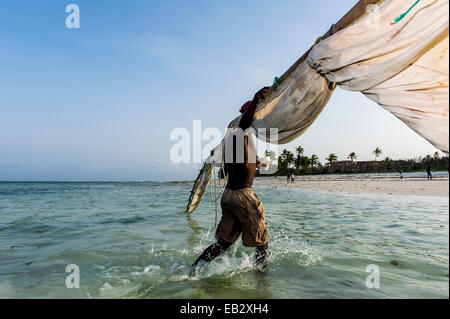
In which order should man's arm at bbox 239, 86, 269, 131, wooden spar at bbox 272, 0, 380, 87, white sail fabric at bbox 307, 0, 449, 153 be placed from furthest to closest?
man's arm at bbox 239, 86, 269, 131, wooden spar at bbox 272, 0, 380, 87, white sail fabric at bbox 307, 0, 449, 153

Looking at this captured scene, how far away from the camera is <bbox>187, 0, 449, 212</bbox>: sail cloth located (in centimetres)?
170

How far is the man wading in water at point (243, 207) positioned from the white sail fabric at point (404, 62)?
1263 mm

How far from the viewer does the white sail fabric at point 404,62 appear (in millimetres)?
1690

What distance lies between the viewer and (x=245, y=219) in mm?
3373

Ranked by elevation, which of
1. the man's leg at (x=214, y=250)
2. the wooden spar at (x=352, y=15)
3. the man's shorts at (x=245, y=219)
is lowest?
the man's leg at (x=214, y=250)

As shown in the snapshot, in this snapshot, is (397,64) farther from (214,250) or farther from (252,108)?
(214,250)

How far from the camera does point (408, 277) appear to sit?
329cm

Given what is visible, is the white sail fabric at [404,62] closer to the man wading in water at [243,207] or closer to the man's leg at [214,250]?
the man wading in water at [243,207]

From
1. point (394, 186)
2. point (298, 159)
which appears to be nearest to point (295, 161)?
point (298, 159)

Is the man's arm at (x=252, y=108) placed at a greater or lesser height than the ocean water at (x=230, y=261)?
greater

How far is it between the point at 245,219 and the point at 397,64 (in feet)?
7.79

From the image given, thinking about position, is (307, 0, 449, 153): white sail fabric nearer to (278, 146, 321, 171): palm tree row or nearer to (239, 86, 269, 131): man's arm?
A: (239, 86, 269, 131): man's arm

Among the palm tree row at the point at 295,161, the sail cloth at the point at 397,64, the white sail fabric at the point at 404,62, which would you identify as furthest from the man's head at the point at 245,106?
the palm tree row at the point at 295,161

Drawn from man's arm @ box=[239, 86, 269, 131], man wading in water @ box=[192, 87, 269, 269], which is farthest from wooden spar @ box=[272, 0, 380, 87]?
man wading in water @ box=[192, 87, 269, 269]
